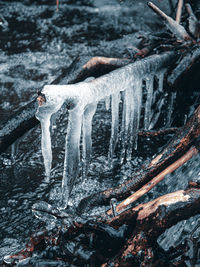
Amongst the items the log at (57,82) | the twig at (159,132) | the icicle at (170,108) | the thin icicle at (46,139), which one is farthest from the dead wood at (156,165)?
the icicle at (170,108)

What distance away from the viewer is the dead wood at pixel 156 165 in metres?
2.57

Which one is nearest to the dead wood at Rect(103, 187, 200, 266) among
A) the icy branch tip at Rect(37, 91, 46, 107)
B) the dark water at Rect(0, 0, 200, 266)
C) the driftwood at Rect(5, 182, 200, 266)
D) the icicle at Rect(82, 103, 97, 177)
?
the driftwood at Rect(5, 182, 200, 266)

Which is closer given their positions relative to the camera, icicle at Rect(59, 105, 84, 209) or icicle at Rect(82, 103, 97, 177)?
icicle at Rect(59, 105, 84, 209)

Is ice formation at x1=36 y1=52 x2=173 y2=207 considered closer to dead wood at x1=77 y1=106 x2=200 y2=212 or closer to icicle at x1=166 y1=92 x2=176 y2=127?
dead wood at x1=77 y1=106 x2=200 y2=212

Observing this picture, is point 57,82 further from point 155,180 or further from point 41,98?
point 155,180

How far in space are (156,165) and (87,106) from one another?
0.70 m

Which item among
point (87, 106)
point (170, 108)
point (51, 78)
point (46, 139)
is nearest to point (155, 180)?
point (87, 106)

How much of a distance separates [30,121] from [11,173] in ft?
1.84

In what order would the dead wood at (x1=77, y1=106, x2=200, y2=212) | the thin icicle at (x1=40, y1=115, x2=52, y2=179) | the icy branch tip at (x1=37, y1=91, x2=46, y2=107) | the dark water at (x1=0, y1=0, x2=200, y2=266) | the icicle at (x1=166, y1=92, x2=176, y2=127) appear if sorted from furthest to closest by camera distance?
1. the icicle at (x1=166, y1=92, x2=176, y2=127)
2. the dark water at (x1=0, y1=0, x2=200, y2=266)
3. the dead wood at (x1=77, y1=106, x2=200, y2=212)
4. the thin icicle at (x1=40, y1=115, x2=52, y2=179)
5. the icy branch tip at (x1=37, y1=91, x2=46, y2=107)

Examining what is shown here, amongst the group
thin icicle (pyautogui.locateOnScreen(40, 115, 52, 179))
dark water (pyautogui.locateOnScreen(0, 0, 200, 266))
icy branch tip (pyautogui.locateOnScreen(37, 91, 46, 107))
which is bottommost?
dark water (pyautogui.locateOnScreen(0, 0, 200, 266))

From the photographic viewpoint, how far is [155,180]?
250cm

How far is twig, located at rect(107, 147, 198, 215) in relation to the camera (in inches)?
93.4

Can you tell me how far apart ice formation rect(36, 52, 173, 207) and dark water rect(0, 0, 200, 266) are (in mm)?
284

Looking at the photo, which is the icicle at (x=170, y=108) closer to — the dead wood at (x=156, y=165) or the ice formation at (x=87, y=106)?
the ice formation at (x=87, y=106)
